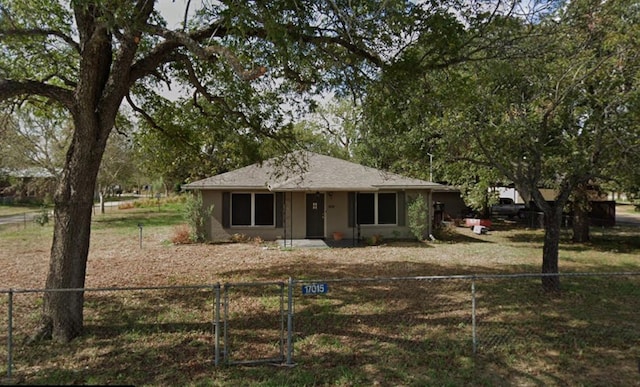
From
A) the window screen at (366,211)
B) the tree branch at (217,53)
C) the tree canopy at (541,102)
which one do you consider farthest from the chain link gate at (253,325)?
the window screen at (366,211)

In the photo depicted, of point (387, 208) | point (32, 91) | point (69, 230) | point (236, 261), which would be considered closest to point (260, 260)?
point (236, 261)

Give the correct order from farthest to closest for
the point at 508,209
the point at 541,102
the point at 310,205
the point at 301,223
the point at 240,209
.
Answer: the point at 508,209
the point at 310,205
the point at 301,223
the point at 240,209
the point at 541,102

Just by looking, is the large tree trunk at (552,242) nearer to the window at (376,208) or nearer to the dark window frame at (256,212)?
the window at (376,208)

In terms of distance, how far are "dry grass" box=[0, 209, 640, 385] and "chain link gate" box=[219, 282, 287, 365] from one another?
0.04 metres

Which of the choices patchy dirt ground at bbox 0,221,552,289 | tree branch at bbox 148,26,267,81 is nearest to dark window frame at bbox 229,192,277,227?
→ patchy dirt ground at bbox 0,221,552,289

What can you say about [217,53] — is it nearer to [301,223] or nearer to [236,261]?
[236,261]

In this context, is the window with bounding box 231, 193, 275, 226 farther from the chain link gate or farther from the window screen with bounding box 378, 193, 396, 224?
the chain link gate

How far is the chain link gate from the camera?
216 inches

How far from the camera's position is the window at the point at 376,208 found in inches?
726

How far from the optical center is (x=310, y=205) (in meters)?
18.1

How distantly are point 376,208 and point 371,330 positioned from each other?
12012mm

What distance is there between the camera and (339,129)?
40.8 meters

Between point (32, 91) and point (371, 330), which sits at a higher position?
point (32, 91)

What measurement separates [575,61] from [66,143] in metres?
29.6
